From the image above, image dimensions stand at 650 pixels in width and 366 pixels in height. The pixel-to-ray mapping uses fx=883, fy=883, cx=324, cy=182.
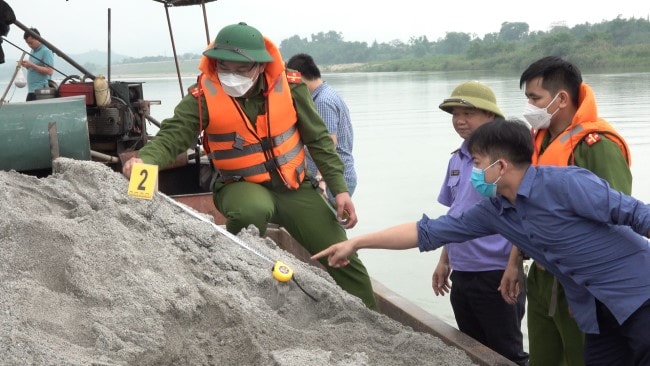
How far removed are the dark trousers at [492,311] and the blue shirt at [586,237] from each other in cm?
75

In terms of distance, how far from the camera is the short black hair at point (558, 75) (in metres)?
3.16

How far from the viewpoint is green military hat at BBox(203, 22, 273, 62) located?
12.5ft

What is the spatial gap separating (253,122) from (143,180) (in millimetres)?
701

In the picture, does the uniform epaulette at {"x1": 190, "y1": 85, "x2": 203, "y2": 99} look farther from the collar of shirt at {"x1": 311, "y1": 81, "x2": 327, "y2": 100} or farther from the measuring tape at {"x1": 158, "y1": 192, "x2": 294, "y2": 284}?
the collar of shirt at {"x1": 311, "y1": 81, "x2": 327, "y2": 100}

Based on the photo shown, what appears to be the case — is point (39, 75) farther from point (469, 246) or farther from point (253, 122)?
point (469, 246)

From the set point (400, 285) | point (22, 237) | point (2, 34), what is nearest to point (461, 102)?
point (22, 237)

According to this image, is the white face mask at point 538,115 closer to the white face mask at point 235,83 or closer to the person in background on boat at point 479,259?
the person in background on boat at point 479,259

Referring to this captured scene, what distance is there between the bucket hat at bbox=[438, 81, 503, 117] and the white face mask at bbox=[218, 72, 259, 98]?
2.82 ft

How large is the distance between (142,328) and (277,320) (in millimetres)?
634

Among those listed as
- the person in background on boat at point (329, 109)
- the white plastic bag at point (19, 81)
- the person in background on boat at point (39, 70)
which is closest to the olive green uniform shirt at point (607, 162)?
the person in background on boat at point (329, 109)

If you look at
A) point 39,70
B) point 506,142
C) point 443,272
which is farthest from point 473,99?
point 39,70

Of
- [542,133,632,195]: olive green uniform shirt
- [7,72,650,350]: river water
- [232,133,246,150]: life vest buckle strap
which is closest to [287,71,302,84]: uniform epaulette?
[232,133,246,150]: life vest buckle strap

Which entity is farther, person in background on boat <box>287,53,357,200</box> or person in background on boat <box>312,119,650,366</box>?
person in background on boat <box>287,53,357,200</box>

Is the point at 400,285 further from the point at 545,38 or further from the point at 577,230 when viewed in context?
the point at 545,38
